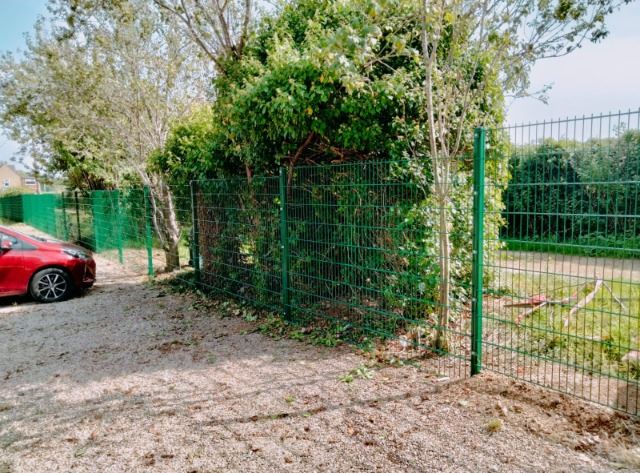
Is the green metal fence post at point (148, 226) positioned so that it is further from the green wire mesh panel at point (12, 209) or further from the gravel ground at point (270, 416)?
the green wire mesh panel at point (12, 209)

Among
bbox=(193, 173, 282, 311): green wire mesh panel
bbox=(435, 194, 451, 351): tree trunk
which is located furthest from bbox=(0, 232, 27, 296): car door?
bbox=(435, 194, 451, 351): tree trunk

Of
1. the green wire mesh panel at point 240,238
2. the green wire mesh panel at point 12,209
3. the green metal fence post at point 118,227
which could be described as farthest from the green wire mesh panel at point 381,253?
the green wire mesh panel at point 12,209

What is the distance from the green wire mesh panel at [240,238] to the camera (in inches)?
263

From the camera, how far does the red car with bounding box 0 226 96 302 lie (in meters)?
8.11

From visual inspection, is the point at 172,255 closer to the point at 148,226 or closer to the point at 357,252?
the point at 148,226

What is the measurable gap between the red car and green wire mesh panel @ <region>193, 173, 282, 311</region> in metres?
2.41

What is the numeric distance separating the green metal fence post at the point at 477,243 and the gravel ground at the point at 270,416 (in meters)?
0.27

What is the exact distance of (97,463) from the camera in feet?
11.1

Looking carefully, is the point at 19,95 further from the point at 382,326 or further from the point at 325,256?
the point at 382,326

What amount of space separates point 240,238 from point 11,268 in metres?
4.17

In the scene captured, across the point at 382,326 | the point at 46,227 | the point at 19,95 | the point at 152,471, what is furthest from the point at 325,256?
the point at 46,227

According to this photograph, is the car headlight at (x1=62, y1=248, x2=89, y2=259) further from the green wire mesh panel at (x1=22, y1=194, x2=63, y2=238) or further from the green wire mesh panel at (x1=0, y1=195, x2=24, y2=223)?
the green wire mesh panel at (x1=0, y1=195, x2=24, y2=223)

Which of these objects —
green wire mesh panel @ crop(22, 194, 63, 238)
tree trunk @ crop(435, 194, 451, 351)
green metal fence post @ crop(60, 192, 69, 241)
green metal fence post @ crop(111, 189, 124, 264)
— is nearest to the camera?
tree trunk @ crop(435, 194, 451, 351)

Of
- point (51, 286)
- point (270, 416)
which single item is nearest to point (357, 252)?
point (270, 416)
